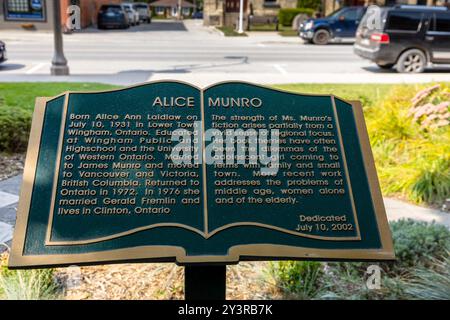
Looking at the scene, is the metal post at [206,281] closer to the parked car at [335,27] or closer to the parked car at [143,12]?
the parked car at [335,27]

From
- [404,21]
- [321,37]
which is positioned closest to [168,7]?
[321,37]

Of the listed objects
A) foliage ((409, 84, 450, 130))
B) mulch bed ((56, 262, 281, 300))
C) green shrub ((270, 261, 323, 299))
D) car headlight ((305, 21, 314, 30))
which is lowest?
mulch bed ((56, 262, 281, 300))

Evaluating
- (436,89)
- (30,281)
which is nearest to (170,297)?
(30,281)

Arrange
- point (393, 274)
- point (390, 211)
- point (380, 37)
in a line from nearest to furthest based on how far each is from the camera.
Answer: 1. point (393, 274)
2. point (390, 211)
3. point (380, 37)

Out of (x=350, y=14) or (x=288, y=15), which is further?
(x=288, y=15)

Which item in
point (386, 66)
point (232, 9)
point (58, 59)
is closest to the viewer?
point (58, 59)

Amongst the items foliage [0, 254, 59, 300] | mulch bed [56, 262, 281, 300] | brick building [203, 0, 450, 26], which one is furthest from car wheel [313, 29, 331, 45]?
foliage [0, 254, 59, 300]

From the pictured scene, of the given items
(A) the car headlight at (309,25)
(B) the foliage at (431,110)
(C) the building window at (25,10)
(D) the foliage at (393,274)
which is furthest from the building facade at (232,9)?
(D) the foliage at (393,274)

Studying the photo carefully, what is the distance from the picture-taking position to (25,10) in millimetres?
30359

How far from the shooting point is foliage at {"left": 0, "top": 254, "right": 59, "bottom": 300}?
3.68 m

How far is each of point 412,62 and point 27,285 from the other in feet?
46.9

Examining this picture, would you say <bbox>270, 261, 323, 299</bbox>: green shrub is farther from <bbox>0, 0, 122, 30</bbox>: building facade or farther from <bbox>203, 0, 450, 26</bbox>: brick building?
<bbox>203, 0, 450, 26</bbox>: brick building

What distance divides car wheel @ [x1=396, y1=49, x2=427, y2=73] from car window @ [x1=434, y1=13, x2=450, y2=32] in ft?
2.74

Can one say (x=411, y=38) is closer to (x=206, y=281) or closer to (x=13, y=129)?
(x=13, y=129)
